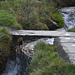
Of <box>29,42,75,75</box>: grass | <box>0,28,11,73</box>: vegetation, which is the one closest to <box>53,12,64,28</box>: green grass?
<box>0,28,11,73</box>: vegetation

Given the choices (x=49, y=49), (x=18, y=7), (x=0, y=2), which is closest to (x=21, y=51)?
(x=49, y=49)

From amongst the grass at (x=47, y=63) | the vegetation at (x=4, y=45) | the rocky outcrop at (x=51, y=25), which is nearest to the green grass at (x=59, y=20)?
the rocky outcrop at (x=51, y=25)

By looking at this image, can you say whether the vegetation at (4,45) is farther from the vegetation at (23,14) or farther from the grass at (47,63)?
the vegetation at (23,14)

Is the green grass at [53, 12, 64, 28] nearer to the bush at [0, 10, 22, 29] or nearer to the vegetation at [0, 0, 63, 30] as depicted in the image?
the vegetation at [0, 0, 63, 30]

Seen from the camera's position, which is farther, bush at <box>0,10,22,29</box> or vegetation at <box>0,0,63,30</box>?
vegetation at <box>0,0,63,30</box>

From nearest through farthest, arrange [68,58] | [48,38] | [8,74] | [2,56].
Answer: [68,58] → [2,56] → [8,74] → [48,38]

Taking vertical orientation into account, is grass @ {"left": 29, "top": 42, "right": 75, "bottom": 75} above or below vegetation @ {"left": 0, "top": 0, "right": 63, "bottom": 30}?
above

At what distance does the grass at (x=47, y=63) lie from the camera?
11.6 ft

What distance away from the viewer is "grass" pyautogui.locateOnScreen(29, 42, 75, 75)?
355cm

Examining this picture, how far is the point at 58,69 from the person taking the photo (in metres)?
3.57

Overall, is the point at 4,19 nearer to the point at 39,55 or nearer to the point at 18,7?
the point at 18,7

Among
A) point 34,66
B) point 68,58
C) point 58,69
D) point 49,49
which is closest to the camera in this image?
point 58,69

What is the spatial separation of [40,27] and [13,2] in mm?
2552

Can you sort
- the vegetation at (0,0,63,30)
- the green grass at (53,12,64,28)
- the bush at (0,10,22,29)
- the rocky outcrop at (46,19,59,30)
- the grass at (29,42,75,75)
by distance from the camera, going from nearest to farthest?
1. the grass at (29,42,75,75)
2. the bush at (0,10,22,29)
3. the vegetation at (0,0,63,30)
4. the rocky outcrop at (46,19,59,30)
5. the green grass at (53,12,64,28)
